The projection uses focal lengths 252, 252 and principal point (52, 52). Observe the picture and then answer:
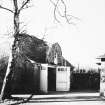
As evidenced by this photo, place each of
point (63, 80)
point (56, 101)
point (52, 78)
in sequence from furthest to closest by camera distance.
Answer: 1. point (52, 78)
2. point (63, 80)
3. point (56, 101)

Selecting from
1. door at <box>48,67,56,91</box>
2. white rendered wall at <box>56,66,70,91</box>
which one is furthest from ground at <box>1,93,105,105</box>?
door at <box>48,67,56,91</box>

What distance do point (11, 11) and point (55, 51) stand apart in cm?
1194

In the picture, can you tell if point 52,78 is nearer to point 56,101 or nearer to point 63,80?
point 63,80

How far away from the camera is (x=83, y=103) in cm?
1609

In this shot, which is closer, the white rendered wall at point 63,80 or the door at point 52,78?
the white rendered wall at point 63,80

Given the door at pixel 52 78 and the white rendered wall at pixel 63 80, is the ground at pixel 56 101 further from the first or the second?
the door at pixel 52 78

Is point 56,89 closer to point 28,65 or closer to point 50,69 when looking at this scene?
point 50,69

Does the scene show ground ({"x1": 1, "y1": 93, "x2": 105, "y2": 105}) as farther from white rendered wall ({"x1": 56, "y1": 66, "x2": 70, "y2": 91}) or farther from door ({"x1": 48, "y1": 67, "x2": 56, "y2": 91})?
door ({"x1": 48, "y1": 67, "x2": 56, "y2": 91})

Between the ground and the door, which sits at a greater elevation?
the door

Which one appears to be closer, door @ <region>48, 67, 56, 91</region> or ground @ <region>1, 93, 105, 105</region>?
ground @ <region>1, 93, 105, 105</region>

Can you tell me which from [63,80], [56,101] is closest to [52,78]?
[63,80]

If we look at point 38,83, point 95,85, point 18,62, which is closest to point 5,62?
point 18,62

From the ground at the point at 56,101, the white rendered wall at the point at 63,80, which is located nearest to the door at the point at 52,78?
the white rendered wall at the point at 63,80

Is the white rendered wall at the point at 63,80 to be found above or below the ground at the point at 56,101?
above
